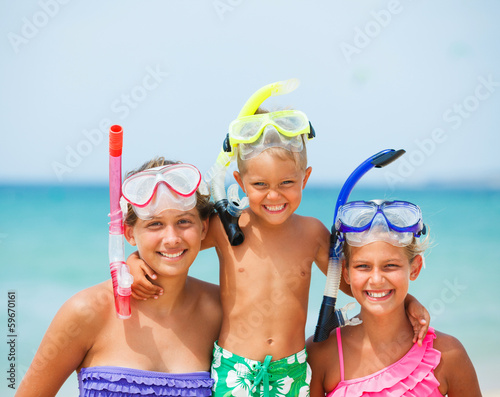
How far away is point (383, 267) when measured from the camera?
3.13 metres

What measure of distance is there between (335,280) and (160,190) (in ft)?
3.59

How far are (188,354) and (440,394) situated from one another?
1.35 m

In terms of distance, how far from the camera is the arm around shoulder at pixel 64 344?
299 cm

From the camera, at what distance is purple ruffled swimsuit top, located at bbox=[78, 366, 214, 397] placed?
296 centimetres

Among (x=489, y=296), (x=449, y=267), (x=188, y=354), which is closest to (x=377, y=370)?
(x=188, y=354)

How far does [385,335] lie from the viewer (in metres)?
3.22

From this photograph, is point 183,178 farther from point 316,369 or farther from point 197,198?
point 316,369

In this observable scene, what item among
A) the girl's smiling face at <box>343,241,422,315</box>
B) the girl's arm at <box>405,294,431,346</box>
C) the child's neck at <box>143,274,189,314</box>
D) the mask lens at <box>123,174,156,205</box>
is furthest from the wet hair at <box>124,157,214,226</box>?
the girl's arm at <box>405,294,431,346</box>

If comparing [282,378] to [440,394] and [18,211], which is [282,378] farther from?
[18,211]

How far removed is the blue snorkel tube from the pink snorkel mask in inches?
33.2

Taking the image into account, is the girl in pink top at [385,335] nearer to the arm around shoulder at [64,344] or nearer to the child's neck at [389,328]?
the child's neck at [389,328]

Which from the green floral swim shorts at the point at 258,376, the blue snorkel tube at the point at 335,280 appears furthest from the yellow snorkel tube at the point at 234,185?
the green floral swim shorts at the point at 258,376

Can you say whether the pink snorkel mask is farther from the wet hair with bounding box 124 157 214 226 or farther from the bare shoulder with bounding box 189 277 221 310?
the bare shoulder with bounding box 189 277 221 310

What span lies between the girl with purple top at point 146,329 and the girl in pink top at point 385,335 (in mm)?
752
